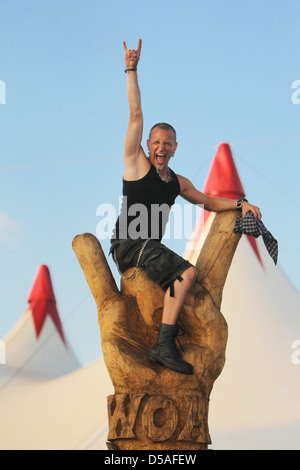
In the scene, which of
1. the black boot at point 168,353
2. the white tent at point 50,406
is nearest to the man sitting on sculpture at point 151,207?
the black boot at point 168,353

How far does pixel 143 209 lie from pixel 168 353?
2.54 ft

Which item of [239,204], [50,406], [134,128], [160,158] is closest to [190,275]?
[239,204]

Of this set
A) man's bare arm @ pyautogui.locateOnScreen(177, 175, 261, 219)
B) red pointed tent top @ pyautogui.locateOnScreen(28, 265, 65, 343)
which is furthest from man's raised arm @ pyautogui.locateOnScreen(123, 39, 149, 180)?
red pointed tent top @ pyautogui.locateOnScreen(28, 265, 65, 343)

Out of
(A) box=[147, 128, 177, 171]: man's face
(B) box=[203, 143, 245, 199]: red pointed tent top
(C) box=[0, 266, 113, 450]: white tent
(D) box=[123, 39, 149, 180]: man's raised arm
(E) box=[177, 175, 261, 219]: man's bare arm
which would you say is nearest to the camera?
(D) box=[123, 39, 149, 180]: man's raised arm

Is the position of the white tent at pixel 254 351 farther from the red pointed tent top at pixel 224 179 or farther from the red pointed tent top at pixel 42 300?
the red pointed tent top at pixel 42 300

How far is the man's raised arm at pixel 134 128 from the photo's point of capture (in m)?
3.09

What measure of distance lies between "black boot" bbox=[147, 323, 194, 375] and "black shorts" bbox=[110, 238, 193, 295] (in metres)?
0.22

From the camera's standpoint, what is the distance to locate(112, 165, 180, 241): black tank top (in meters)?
3.19

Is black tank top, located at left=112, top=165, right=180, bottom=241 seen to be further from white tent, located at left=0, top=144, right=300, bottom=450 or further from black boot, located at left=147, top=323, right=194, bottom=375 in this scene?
white tent, located at left=0, top=144, right=300, bottom=450

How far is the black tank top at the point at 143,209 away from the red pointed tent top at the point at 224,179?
432cm

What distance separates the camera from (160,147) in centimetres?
321

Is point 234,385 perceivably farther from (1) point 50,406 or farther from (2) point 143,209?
(2) point 143,209
